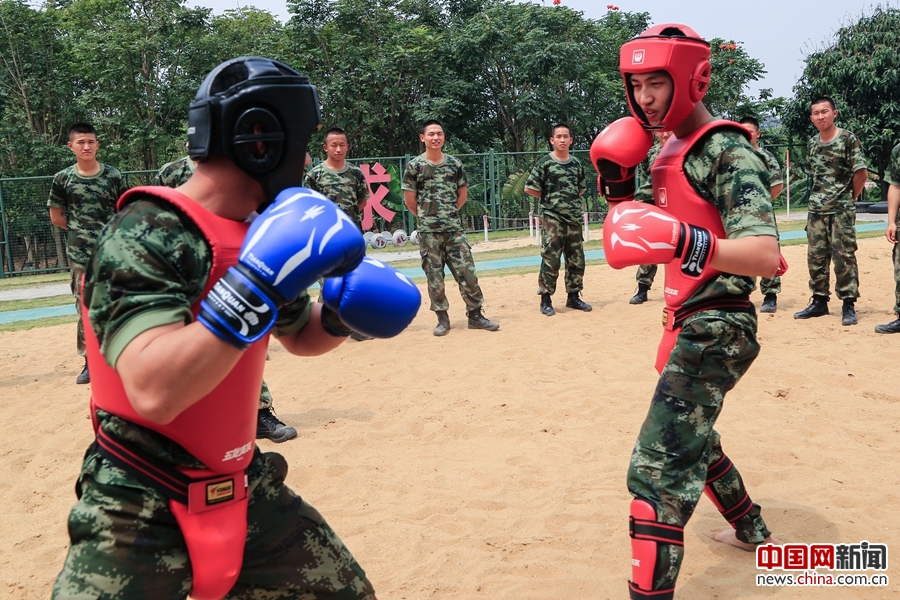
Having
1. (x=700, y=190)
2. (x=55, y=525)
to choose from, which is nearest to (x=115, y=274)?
(x=700, y=190)

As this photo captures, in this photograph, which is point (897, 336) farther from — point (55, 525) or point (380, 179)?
point (380, 179)

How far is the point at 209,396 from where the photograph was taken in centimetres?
190

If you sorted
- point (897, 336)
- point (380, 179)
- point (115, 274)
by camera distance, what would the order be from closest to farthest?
point (115, 274)
point (897, 336)
point (380, 179)

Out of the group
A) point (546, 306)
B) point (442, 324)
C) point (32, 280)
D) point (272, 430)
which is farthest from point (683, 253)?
point (32, 280)

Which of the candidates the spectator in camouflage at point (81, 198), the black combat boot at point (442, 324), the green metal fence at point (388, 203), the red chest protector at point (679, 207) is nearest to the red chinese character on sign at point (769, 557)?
the red chest protector at point (679, 207)

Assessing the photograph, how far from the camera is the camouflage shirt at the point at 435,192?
8758 mm

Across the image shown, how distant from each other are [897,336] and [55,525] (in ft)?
24.3

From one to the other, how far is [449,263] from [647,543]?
20.9 feet

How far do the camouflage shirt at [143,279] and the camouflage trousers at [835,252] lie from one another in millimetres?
8019

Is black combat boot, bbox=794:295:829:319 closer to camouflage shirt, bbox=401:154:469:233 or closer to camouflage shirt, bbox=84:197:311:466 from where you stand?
camouflage shirt, bbox=401:154:469:233

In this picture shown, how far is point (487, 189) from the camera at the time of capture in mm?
20797

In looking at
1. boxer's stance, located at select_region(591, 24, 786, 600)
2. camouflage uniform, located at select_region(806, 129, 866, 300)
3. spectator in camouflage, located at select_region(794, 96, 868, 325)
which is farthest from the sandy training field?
boxer's stance, located at select_region(591, 24, 786, 600)

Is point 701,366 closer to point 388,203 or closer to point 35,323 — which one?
point 35,323

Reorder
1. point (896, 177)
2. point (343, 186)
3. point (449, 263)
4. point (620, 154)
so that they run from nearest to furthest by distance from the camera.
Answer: point (620, 154) → point (896, 177) → point (343, 186) → point (449, 263)
